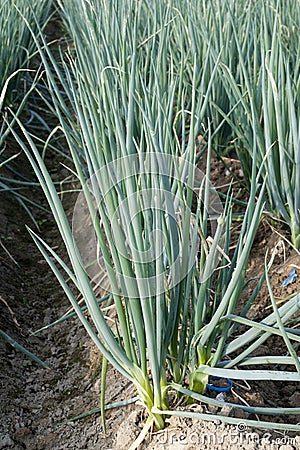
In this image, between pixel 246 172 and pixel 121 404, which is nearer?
pixel 121 404

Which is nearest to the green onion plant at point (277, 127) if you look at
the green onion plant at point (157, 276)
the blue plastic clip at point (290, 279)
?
the blue plastic clip at point (290, 279)

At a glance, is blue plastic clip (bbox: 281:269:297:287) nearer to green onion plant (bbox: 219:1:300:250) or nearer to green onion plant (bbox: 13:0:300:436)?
green onion plant (bbox: 219:1:300:250)

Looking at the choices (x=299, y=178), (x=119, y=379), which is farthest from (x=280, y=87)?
(x=119, y=379)

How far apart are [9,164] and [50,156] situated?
339 mm

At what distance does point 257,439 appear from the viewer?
3.39 ft

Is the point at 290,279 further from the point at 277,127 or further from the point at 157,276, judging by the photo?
the point at 157,276

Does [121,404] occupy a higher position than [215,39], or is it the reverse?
[215,39]

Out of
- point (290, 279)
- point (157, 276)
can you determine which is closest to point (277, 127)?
point (290, 279)

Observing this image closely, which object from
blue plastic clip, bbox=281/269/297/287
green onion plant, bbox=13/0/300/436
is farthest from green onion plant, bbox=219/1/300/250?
green onion plant, bbox=13/0/300/436

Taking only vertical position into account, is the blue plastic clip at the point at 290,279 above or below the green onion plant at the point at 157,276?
below

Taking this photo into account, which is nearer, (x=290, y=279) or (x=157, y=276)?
(x=157, y=276)

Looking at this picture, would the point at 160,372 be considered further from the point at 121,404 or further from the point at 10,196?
the point at 10,196

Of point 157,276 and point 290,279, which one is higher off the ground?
point 157,276

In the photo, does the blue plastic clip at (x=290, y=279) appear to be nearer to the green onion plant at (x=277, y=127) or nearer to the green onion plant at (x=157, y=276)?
the green onion plant at (x=277, y=127)
